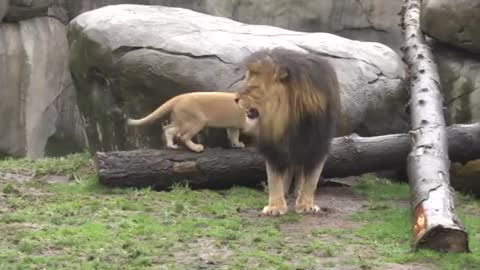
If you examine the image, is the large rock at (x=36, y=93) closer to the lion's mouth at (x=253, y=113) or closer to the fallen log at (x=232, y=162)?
the fallen log at (x=232, y=162)

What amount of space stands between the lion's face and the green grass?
86 cm

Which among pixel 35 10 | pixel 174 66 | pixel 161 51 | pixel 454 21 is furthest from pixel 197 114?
pixel 35 10

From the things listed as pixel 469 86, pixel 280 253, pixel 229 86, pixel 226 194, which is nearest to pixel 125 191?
pixel 226 194

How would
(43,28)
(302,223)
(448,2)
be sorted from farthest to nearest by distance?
(43,28) < (448,2) < (302,223)

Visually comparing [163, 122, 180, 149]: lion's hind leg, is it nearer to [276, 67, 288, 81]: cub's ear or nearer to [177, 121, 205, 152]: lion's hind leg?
[177, 121, 205, 152]: lion's hind leg

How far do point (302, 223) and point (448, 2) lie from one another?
3.66 m

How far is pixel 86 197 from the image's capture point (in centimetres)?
723

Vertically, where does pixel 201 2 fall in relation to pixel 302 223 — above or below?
above

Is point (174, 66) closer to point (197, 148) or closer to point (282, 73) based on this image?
point (197, 148)

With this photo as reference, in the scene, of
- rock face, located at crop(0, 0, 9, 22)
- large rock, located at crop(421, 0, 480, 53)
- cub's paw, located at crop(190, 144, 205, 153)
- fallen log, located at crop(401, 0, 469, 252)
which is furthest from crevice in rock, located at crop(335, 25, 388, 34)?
cub's paw, located at crop(190, 144, 205, 153)

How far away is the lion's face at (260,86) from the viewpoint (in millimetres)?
6551

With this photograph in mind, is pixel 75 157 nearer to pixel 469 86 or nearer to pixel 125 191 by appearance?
pixel 125 191

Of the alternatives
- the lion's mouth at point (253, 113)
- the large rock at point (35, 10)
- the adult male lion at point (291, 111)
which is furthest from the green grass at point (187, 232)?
the large rock at point (35, 10)

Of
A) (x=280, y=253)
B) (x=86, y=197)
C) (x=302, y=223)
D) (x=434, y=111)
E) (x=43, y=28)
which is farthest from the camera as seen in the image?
(x=43, y=28)
